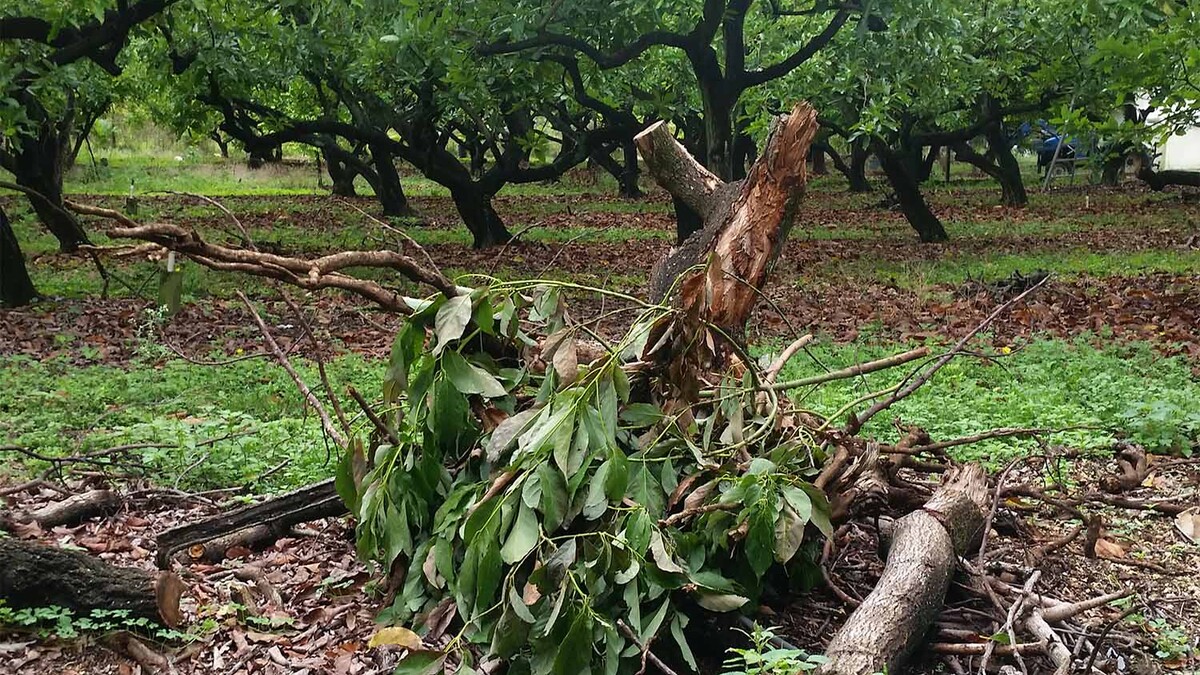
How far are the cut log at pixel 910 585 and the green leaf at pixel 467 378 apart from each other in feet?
4.20

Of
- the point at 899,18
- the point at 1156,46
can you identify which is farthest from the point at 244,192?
the point at 1156,46

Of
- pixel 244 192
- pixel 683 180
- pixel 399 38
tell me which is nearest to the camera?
pixel 683 180

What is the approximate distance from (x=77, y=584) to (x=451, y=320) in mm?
1380

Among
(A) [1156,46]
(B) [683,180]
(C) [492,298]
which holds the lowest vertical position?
(C) [492,298]

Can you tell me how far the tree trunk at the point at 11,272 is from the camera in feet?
31.1

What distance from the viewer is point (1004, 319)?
8.97m

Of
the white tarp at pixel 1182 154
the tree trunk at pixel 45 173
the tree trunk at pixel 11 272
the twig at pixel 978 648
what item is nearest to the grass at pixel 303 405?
the twig at pixel 978 648

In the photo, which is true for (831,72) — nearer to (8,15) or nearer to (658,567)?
(8,15)

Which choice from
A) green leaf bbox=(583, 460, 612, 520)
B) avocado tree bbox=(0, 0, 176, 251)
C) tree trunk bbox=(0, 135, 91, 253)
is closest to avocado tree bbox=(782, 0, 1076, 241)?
avocado tree bbox=(0, 0, 176, 251)

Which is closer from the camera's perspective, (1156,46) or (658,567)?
(658,567)

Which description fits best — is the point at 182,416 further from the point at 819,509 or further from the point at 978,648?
the point at 978,648

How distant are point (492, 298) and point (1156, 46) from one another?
6.21 metres

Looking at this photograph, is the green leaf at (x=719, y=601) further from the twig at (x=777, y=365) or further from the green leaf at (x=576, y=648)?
the twig at (x=777, y=365)

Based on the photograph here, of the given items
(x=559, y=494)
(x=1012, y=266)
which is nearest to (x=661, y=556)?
(x=559, y=494)
